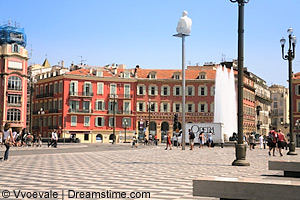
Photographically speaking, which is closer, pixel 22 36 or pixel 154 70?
pixel 22 36

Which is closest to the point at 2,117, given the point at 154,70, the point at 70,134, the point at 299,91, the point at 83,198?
the point at 70,134

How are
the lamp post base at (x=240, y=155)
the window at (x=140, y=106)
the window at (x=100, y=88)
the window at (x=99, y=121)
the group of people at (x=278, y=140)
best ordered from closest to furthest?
the lamp post base at (x=240, y=155) < the group of people at (x=278, y=140) < the window at (x=99, y=121) < the window at (x=100, y=88) < the window at (x=140, y=106)

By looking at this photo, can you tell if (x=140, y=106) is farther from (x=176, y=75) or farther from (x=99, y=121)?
(x=176, y=75)

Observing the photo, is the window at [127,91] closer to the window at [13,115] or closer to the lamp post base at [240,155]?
the window at [13,115]

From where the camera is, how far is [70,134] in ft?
240

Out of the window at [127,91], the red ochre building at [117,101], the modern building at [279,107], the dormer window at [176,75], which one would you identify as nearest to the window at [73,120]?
A: the red ochre building at [117,101]

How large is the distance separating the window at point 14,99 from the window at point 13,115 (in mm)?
1107

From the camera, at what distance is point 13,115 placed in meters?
69.2

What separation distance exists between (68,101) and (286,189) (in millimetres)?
70241

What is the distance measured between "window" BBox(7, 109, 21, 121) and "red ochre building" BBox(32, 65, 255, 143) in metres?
7.15

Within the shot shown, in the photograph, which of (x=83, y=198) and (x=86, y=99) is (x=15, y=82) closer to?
(x=86, y=99)

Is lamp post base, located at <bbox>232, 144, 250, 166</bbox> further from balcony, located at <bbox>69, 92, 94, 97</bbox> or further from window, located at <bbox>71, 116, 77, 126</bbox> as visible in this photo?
balcony, located at <bbox>69, 92, 94, 97</bbox>

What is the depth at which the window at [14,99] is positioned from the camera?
69375 millimetres

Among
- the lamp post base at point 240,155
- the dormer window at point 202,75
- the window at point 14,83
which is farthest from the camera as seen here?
the dormer window at point 202,75
